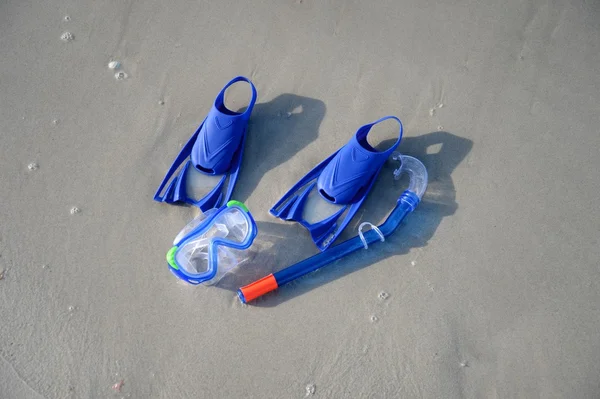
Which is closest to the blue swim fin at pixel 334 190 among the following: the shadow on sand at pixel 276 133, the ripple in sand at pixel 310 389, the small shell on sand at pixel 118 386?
the shadow on sand at pixel 276 133

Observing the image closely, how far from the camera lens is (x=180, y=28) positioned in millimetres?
3279

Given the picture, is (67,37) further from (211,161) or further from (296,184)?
(296,184)

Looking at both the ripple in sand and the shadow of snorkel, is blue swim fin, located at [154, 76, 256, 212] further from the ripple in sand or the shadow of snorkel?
the ripple in sand

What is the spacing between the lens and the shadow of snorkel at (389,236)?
2.89 meters

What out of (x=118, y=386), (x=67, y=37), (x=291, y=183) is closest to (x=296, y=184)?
(x=291, y=183)

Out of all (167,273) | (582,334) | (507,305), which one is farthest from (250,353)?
(582,334)

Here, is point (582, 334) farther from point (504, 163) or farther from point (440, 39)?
point (440, 39)

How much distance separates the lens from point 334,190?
9.53 ft

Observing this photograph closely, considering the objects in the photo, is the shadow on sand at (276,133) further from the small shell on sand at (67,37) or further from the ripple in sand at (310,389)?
the small shell on sand at (67,37)

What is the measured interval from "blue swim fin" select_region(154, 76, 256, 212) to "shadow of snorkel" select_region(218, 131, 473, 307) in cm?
34

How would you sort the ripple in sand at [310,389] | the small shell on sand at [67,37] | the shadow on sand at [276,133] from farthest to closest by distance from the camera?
the small shell on sand at [67,37], the shadow on sand at [276,133], the ripple in sand at [310,389]

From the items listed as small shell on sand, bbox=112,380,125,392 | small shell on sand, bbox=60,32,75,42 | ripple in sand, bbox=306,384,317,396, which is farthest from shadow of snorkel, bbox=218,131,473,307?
small shell on sand, bbox=60,32,75,42

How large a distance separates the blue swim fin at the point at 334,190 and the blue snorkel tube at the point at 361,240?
0.28ft

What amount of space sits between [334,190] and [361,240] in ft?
1.05
